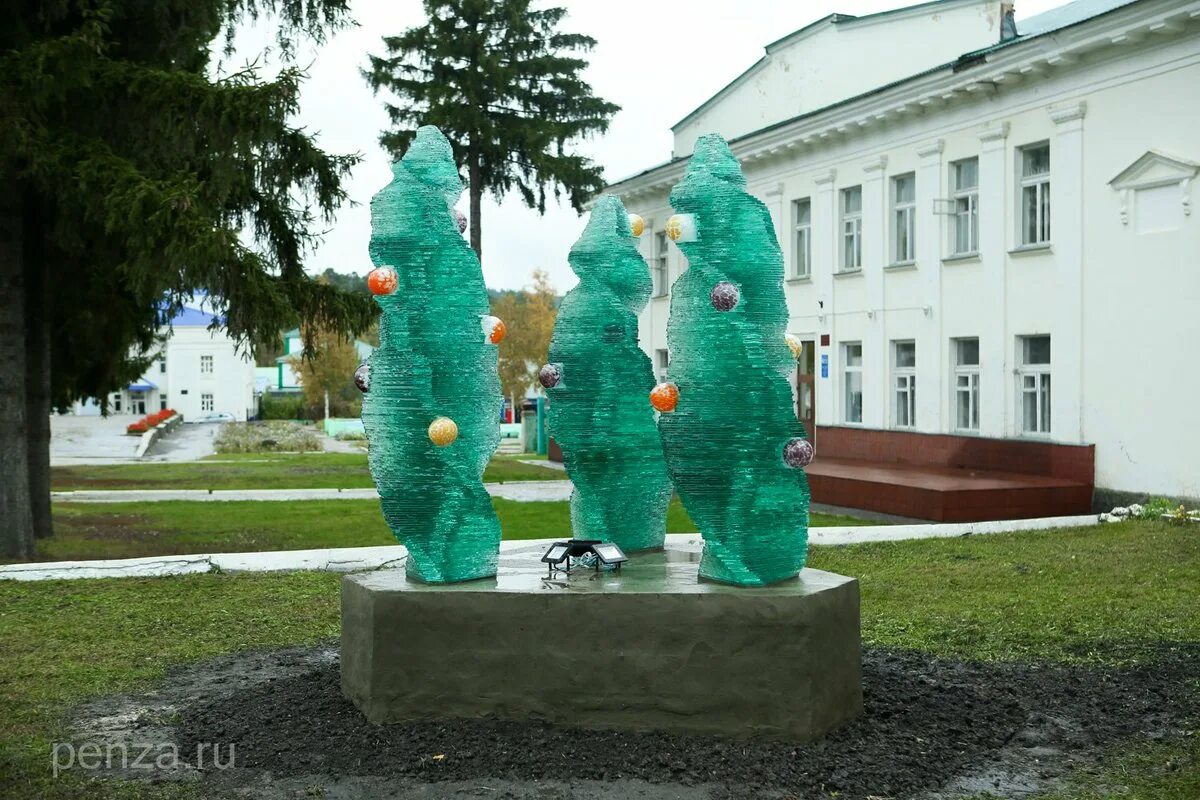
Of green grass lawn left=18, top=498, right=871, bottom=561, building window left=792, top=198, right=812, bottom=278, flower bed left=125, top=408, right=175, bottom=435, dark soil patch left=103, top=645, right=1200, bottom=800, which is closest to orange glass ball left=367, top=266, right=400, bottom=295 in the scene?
dark soil patch left=103, top=645, right=1200, bottom=800

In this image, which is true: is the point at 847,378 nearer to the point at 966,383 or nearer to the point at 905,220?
the point at 905,220

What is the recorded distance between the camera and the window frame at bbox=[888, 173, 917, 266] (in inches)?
840

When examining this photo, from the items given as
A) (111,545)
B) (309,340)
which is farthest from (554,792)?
(111,545)

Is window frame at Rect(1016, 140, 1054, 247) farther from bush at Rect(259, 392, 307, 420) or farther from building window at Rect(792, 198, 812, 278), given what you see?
bush at Rect(259, 392, 307, 420)

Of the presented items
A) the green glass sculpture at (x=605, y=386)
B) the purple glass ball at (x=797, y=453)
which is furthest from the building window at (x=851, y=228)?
the purple glass ball at (x=797, y=453)

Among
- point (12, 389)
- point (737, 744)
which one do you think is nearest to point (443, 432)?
point (737, 744)

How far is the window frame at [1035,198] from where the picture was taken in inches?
719

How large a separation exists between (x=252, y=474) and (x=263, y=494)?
689 centimetres

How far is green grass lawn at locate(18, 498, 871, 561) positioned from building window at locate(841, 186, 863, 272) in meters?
6.59

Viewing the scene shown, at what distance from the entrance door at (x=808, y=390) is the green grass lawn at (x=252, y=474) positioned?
5.20 m

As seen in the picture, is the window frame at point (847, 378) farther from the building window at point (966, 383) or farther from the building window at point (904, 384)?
the building window at point (966, 383)

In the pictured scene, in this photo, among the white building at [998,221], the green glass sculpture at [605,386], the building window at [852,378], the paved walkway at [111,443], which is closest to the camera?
the green glass sculpture at [605,386]

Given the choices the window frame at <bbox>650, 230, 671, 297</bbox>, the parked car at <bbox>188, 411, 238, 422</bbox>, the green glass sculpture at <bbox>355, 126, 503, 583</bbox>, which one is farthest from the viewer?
the parked car at <bbox>188, 411, 238, 422</bbox>

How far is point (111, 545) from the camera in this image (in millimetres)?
14570
